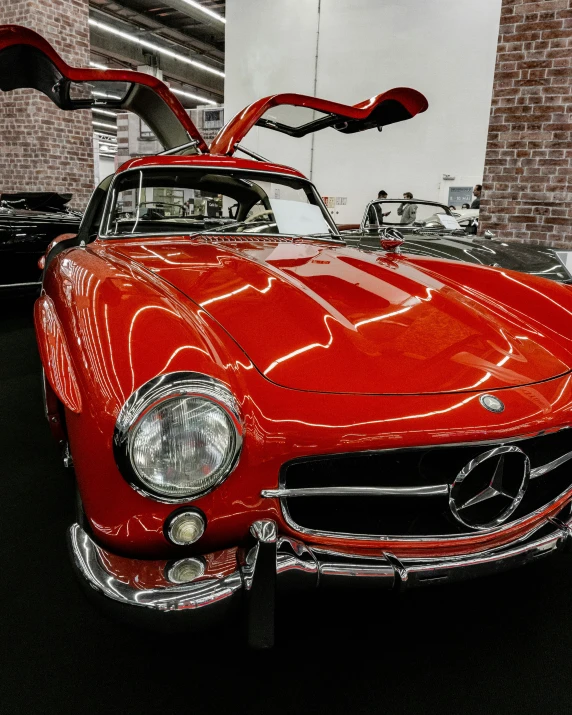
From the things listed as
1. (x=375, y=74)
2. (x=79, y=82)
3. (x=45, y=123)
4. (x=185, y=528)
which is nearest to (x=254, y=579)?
(x=185, y=528)

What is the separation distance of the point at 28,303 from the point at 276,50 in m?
5.11

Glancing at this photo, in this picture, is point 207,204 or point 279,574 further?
point 207,204

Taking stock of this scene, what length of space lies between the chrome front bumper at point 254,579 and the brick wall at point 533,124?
3.73m

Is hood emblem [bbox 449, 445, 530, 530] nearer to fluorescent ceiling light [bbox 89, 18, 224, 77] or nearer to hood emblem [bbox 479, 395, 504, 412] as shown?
hood emblem [bbox 479, 395, 504, 412]

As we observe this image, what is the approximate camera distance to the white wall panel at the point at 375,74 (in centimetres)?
715

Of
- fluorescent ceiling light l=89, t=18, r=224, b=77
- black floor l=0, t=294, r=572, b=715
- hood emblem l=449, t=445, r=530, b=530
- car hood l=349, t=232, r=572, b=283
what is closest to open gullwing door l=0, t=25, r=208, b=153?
car hood l=349, t=232, r=572, b=283

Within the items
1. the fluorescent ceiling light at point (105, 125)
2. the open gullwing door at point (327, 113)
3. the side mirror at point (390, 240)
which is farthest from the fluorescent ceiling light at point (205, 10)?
the side mirror at point (390, 240)

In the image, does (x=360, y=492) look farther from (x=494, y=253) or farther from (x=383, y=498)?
(x=494, y=253)

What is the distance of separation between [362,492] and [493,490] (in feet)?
0.97

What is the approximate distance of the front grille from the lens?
1078 mm

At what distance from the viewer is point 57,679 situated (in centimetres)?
118

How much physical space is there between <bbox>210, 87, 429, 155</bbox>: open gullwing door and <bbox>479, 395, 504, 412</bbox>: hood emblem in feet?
5.43

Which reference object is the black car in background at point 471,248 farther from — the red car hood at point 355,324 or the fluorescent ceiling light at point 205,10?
the fluorescent ceiling light at point 205,10

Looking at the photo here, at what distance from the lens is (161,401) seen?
0.93 m
